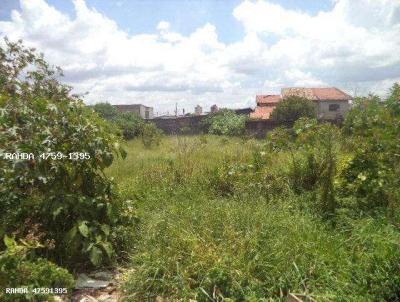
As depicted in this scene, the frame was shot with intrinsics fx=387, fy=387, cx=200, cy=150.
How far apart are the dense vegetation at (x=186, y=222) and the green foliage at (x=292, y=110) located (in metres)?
18.9

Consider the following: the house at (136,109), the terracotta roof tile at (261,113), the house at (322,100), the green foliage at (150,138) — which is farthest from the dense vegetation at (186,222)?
the house at (136,109)

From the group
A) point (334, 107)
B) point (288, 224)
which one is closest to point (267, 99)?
point (334, 107)

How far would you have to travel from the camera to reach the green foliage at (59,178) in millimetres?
3072

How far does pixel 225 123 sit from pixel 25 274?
70.3ft

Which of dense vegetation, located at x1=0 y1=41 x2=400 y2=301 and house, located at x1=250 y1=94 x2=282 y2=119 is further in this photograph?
house, located at x1=250 y1=94 x2=282 y2=119

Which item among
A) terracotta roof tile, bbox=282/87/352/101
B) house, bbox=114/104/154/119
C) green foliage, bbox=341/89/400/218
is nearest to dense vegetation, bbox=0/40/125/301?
green foliage, bbox=341/89/400/218

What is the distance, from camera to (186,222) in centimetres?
359

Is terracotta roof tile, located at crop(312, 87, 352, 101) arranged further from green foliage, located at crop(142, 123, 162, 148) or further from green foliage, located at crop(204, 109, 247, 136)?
green foliage, located at crop(142, 123, 162, 148)

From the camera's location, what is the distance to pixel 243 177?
5.18 meters

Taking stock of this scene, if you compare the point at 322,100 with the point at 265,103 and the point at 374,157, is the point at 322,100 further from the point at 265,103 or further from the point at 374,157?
the point at 374,157

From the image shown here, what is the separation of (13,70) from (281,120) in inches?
805

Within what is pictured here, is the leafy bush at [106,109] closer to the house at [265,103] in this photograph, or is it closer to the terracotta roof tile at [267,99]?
the house at [265,103]

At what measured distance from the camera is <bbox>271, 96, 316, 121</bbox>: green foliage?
2322cm

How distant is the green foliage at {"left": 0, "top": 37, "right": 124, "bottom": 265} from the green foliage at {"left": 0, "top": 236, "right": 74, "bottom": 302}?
0.36 meters
